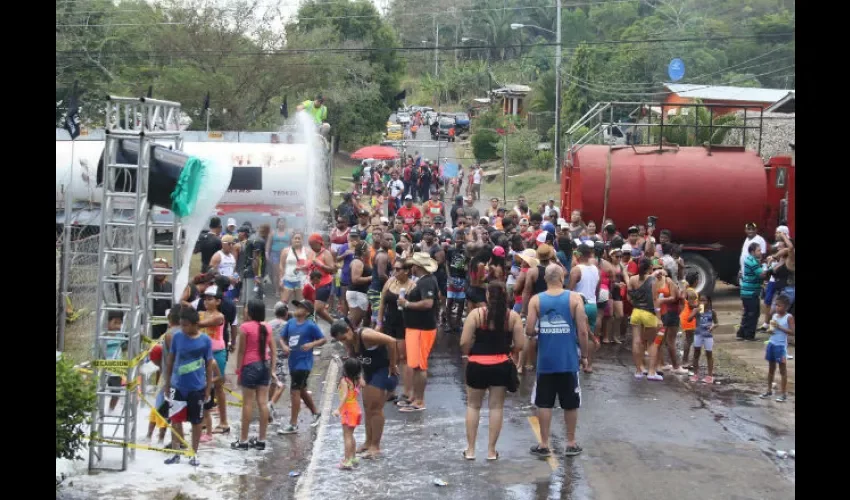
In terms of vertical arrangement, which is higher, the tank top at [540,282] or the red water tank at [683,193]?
the red water tank at [683,193]

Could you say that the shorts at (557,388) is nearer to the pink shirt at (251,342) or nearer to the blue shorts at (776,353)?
the pink shirt at (251,342)

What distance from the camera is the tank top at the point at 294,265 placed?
16.5m

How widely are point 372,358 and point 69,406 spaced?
276 centimetres

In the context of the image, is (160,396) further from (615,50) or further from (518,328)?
(615,50)

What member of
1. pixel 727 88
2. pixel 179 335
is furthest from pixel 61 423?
pixel 727 88

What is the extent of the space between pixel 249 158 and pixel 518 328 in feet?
47.6

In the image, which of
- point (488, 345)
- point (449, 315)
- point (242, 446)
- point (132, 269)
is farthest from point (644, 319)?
point (132, 269)

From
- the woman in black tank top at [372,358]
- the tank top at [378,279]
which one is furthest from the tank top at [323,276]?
the woman in black tank top at [372,358]

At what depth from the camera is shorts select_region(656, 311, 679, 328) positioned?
13766mm

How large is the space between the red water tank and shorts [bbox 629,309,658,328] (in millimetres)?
6508

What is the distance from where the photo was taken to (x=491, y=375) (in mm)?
9844

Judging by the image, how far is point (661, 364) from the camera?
14250 millimetres

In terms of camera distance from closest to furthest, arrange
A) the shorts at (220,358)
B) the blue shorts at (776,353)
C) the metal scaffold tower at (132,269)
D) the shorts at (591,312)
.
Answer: the metal scaffold tower at (132,269) < the shorts at (220,358) < the blue shorts at (776,353) < the shorts at (591,312)

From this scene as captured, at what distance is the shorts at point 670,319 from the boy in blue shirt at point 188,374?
6268 millimetres
